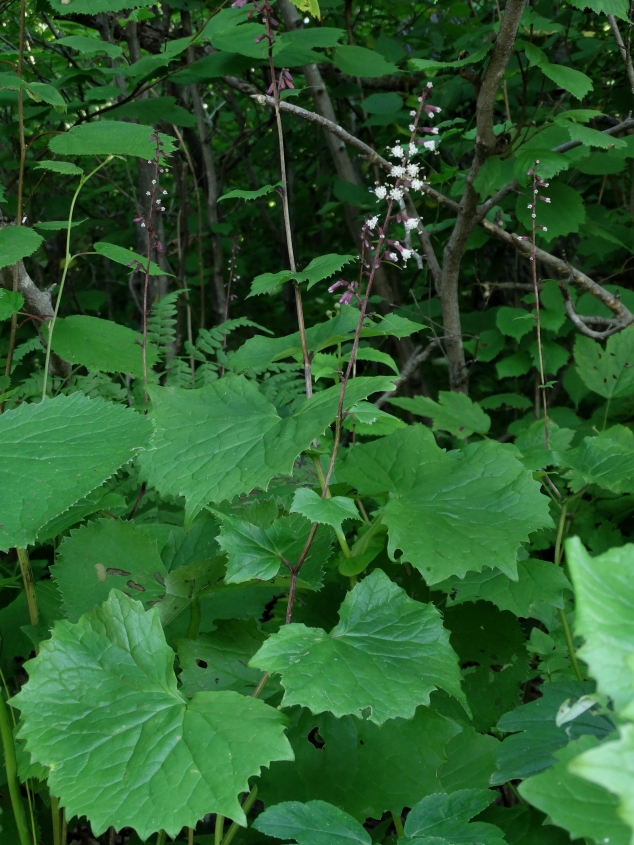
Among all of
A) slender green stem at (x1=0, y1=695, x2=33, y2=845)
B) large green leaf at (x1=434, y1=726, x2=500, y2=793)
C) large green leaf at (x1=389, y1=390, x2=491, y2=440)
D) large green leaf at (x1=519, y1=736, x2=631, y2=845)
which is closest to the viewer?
large green leaf at (x1=519, y1=736, x2=631, y2=845)

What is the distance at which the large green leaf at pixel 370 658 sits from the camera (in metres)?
0.79

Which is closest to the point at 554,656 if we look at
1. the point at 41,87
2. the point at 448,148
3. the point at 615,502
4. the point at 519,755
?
the point at 615,502

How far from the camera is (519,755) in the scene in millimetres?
828

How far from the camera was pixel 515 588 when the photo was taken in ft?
3.73

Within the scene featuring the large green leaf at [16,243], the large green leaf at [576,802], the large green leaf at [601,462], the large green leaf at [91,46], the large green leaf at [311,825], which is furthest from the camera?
the large green leaf at [91,46]

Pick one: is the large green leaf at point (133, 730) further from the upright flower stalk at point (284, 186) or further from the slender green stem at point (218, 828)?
the upright flower stalk at point (284, 186)

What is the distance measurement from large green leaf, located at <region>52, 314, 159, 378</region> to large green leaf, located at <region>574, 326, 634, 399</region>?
4.46 ft

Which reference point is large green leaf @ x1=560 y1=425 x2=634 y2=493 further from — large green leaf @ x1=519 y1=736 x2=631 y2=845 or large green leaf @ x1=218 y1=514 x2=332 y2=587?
large green leaf @ x1=519 y1=736 x2=631 y2=845

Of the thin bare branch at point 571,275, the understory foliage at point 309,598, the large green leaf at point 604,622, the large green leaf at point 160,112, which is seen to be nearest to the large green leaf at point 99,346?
the understory foliage at point 309,598

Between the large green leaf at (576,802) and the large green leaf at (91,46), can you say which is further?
the large green leaf at (91,46)

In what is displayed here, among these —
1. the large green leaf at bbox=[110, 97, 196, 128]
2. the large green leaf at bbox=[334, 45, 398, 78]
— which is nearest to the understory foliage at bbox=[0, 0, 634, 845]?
the large green leaf at bbox=[110, 97, 196, 128]

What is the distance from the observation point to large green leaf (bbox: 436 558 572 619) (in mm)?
1110

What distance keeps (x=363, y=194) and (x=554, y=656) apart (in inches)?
97.1

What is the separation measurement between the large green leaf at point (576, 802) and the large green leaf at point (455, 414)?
152 cm
